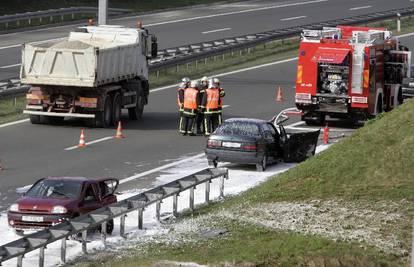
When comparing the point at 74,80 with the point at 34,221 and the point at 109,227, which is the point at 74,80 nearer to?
the point at 109,227

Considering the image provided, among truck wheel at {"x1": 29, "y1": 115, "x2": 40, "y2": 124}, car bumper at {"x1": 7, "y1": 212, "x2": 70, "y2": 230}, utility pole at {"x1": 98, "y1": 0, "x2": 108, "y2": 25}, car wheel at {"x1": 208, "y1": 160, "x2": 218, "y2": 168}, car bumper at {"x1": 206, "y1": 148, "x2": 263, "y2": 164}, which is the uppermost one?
A: utility pole at {"x1": 98, "y1": 0, "x2": 108, "y2": 25}

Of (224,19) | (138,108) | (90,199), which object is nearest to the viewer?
(90,199)

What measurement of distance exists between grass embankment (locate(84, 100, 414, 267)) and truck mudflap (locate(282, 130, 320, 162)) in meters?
3.71

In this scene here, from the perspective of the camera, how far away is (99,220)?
22406 millimetres

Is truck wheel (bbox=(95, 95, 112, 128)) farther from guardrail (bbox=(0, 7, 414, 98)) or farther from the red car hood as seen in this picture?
the red car hood

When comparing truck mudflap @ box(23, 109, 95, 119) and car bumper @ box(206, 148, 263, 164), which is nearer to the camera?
car bumper @ box(206, 148, 263, 164)

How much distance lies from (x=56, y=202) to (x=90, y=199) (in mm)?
998

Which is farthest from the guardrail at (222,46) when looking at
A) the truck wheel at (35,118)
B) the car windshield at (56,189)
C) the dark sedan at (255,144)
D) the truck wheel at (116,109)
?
the car windshield at (56,189)

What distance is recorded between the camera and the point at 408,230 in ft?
76.7

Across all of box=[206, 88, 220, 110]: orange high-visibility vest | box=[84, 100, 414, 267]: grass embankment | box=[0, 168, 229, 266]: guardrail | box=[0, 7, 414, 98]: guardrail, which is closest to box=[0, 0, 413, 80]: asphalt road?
box=[0, 7, 414, 98]: guardrail

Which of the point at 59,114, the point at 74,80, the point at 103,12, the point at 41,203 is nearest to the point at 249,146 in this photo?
the point at 74,80

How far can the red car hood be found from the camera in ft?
75.2

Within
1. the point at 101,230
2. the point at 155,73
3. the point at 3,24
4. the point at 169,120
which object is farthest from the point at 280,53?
the point at 101,230

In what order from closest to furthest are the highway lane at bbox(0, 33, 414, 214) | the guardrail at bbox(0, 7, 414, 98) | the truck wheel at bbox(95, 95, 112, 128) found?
1. the highway lane at bbox(0, 33, 414, 214)
2. the truck wheel at bbox(95, 95, 112, 128)
3. the guardrail at bbox(0, 7, 414, 98)
